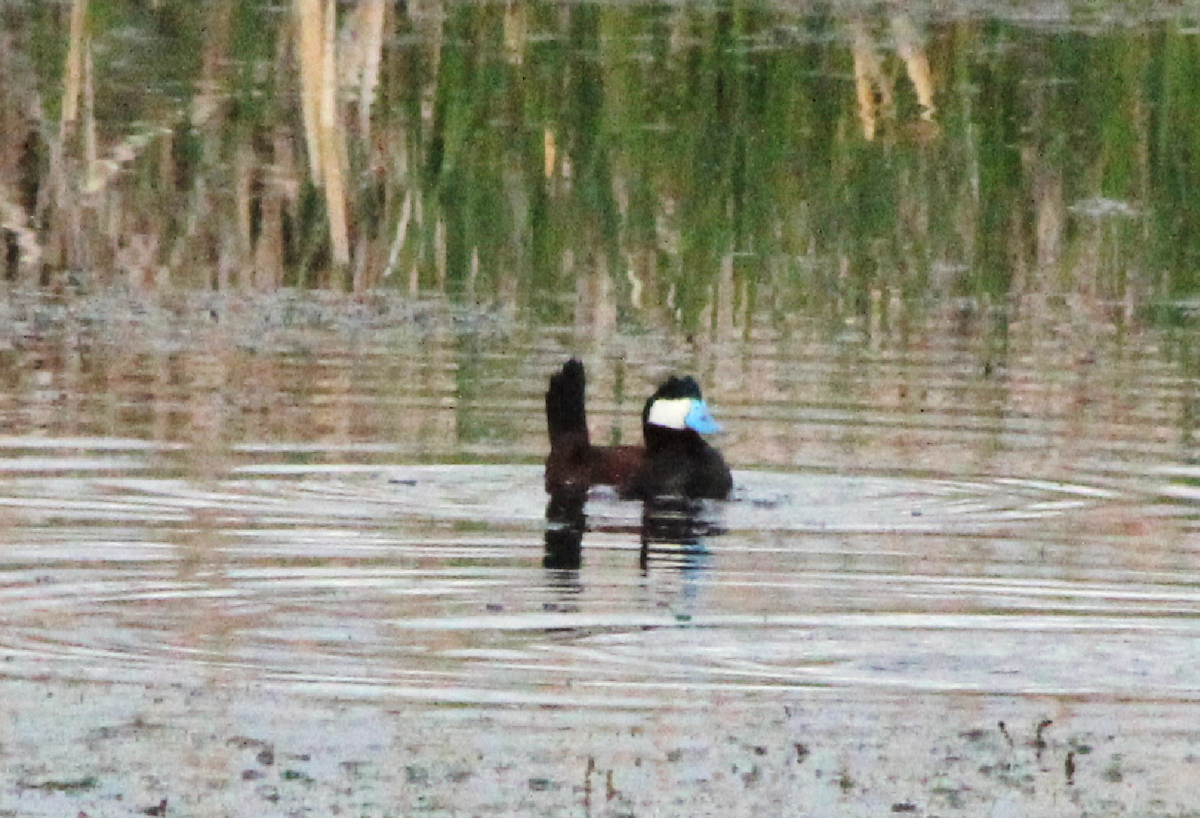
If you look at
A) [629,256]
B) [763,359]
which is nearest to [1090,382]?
[763,359]

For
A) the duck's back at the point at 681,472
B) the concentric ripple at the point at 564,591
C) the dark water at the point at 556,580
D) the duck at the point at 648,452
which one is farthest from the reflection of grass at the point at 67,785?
the duck's back at the point at 681,472

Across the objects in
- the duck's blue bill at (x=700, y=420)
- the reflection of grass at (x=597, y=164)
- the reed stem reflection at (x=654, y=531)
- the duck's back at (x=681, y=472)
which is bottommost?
the reed stem reflection at (x=654, y=531)

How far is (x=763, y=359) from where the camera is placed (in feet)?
40.8

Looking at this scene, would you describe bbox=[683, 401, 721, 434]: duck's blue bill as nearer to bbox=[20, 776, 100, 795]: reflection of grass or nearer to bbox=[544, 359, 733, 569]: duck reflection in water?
bbox=[544, 359, 733, 569]: duck reflection in water

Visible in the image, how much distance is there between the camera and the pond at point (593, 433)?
6.71 metres

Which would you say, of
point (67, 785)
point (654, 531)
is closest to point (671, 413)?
point (654, 531)

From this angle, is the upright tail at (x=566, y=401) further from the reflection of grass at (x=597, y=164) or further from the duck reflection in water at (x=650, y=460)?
the reflection of grass at (x=597, y=164)

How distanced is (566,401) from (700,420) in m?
0.49

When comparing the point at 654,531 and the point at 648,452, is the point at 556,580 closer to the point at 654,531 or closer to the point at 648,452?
the point at 654,531

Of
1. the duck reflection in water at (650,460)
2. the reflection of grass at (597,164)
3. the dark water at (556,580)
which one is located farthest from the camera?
the reflection of grass at (597,164)

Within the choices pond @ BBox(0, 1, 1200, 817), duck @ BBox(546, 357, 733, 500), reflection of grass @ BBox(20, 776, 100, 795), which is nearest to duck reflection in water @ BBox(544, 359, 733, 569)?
duck @ BBox(546, 357, 733, 500)

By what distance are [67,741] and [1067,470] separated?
16.0 feet

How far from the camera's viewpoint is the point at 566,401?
35.7 feet

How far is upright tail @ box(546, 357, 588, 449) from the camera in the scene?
35.5ft
